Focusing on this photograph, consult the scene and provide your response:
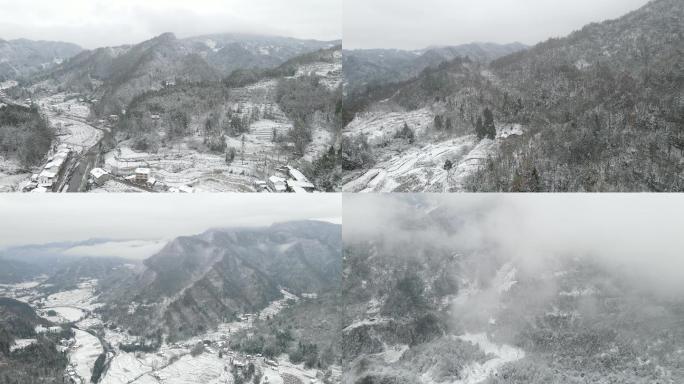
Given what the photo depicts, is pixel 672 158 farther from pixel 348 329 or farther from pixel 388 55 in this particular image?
pixel 348 329

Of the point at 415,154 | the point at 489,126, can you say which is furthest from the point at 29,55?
the point at 489,126

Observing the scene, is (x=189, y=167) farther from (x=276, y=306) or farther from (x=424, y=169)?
(x=424, y=169)

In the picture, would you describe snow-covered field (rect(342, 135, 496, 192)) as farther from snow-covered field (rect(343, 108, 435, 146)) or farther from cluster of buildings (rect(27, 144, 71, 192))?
cluster of buildings (rect(27, 144, 71, 192))

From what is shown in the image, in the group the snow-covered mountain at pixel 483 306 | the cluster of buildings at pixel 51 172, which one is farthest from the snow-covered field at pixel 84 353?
the snow-covered mountain at pixel 483 306

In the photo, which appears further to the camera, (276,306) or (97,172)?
(97,172)

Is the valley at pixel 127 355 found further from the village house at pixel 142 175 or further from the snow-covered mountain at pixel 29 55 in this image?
the snow-covered mountain at pixel 29 55

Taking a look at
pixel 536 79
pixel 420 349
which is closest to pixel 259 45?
pixel 536 79
